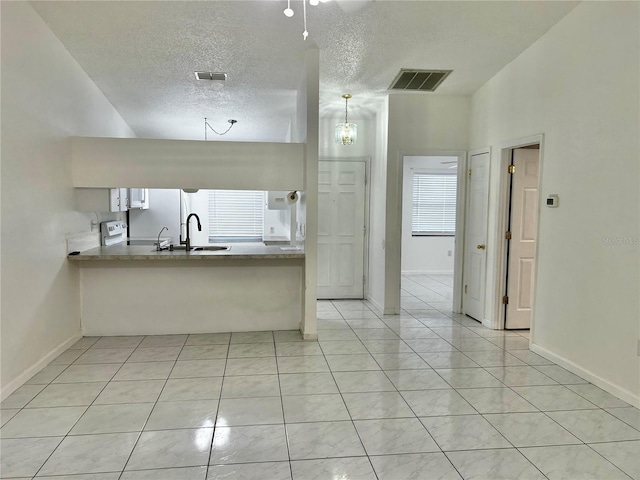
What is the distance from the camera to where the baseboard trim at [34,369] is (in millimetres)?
2893

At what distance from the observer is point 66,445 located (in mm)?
2295

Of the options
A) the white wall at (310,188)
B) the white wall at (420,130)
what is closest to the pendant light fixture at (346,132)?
the white wall at (420,130)

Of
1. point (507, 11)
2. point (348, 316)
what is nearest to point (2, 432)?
point (348, 316)

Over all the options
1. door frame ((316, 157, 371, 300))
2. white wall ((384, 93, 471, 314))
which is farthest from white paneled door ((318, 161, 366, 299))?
white wall ((384, 93, 471, 314))

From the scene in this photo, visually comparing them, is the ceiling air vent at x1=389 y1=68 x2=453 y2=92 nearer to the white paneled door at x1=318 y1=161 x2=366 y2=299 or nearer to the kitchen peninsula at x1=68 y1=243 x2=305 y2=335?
the white paneled door at x1=318 y1=161 x2=366 y2=299

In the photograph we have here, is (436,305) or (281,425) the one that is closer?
(281,425)

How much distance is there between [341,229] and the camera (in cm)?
605

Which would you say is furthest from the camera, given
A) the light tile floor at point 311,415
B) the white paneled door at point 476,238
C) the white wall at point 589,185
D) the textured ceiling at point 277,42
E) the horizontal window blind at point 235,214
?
the horizontal window blind at point 235,214

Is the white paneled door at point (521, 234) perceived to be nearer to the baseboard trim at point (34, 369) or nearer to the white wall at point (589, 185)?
the white wall at point (589, 185)

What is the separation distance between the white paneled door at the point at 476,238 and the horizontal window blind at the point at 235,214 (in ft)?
16.4

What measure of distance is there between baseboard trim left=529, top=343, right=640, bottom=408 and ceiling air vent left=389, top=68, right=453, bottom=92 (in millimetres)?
2904

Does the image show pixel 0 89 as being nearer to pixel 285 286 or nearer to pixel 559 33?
pixel 285 286

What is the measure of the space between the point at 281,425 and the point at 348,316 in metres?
2.73

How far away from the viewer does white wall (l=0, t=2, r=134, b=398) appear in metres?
2.91
